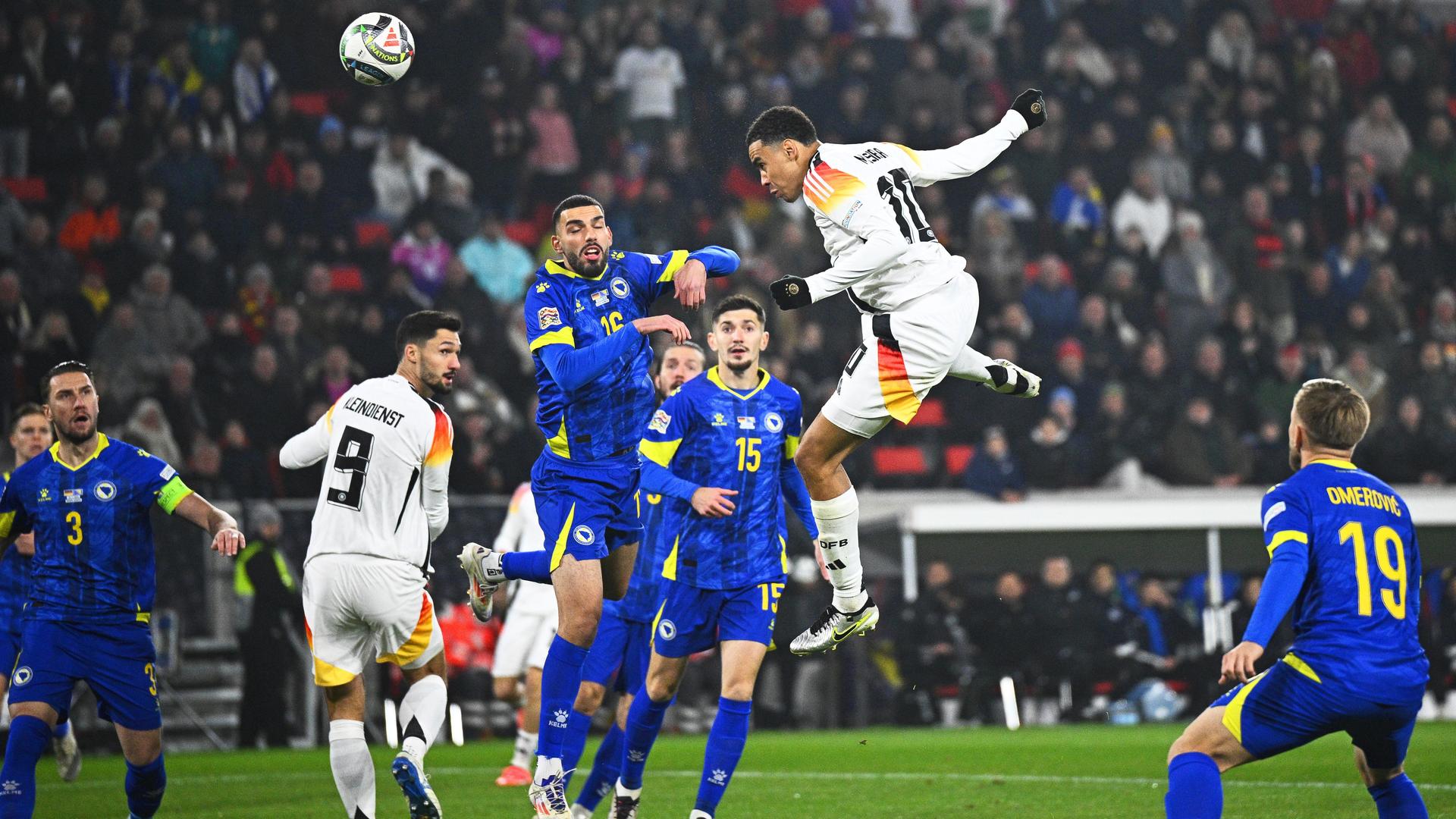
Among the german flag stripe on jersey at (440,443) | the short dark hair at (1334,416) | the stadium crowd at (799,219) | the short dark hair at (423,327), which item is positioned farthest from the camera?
the stadium crowd at (799,219)

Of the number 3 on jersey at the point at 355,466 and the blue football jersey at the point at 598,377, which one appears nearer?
the number 3 on jersey at the point at 355,466

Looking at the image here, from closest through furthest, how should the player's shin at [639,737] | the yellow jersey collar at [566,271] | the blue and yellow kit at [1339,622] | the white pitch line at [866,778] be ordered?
the blue and yellow kit at [1339,622] → the player's shin at [639,737] → the yellow jersey collar at [566,271] → the white pitch line at [866,778]

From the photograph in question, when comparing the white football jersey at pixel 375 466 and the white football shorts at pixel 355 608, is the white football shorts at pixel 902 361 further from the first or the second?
the white football shorts at pixel 355 608

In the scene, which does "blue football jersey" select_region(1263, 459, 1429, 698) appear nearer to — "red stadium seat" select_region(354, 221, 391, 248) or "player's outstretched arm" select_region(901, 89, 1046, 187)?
"player's outstretched arm" select_region(901, 89, 1046, 187)

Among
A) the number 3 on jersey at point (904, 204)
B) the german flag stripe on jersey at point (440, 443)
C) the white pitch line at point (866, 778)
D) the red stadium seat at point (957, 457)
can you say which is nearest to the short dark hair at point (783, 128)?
the number 3 on jersey at point (904, 204)

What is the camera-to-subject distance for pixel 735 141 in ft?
62.5

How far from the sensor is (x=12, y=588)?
11086 millimetres

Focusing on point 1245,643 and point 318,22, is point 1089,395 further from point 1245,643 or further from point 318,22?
point 1245,643

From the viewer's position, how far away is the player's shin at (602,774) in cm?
838

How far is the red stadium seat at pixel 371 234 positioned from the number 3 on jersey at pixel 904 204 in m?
11.4

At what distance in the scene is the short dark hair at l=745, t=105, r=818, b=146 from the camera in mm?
7855

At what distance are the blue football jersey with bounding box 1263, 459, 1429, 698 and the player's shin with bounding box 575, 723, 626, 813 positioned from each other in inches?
148

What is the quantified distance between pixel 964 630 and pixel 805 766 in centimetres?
451

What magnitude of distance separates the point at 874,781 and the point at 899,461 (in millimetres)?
7127
